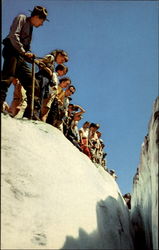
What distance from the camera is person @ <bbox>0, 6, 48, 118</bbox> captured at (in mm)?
4824

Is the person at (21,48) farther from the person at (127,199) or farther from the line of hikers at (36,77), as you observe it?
the person at (127,199)

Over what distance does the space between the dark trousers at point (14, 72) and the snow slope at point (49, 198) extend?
440 mm

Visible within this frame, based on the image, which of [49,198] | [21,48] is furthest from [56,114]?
[49,198]

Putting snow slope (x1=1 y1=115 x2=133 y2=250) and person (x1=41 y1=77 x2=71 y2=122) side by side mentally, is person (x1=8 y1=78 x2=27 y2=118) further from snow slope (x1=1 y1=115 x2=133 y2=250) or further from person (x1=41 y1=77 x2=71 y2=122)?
snow slope (x1=1 y1=115 x2=133 y2=250)

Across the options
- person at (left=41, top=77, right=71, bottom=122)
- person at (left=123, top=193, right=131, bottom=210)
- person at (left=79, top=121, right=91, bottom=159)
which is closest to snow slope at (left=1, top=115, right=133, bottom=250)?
person at (left=41, top=77, right=71, bottom=122)

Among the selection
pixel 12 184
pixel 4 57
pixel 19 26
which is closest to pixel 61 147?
pixel 12 184

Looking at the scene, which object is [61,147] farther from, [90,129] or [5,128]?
[90,129]

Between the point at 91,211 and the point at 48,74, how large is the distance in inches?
98.4

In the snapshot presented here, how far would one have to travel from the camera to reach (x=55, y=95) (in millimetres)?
5961

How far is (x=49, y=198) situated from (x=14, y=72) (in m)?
2.00

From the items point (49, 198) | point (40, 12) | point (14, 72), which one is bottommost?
point (49, 198)

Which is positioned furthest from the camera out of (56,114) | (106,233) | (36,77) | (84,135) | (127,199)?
(127,199)

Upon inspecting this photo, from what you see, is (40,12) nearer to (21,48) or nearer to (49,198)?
(21,48)

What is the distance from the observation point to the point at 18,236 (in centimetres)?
349
